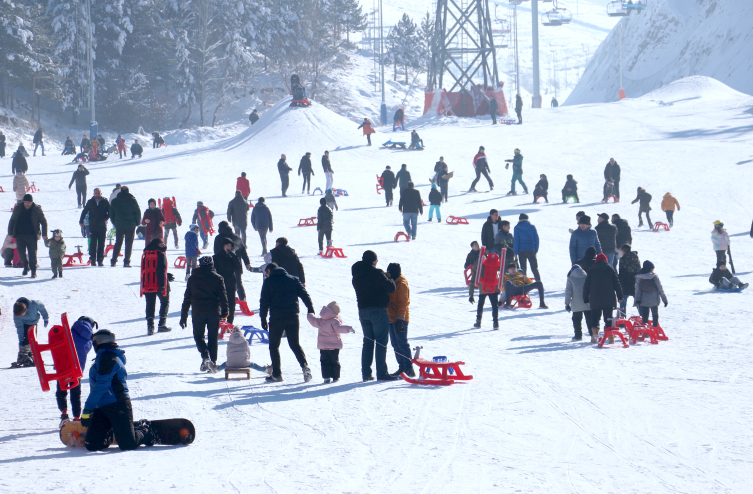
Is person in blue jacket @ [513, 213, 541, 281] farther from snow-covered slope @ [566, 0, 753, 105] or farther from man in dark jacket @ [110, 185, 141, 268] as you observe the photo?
snow-covered slope @ [566, 0, 753, 105]

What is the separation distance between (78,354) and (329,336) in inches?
102

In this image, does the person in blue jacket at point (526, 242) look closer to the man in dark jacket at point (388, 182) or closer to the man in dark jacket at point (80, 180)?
the man in dark jacket at point (388, 182)

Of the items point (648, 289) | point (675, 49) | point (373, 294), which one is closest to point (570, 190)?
point (648, 289)

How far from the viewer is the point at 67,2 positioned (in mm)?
57469

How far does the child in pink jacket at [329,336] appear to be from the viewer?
331 inches

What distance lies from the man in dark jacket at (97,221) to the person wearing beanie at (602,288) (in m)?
9.33

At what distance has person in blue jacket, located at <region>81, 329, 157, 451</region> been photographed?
6156 mm

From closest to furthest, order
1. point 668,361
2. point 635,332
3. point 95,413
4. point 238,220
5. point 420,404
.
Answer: point 95,413 → point 420,404 → point 668,361 → point 635,332 → point 238,220

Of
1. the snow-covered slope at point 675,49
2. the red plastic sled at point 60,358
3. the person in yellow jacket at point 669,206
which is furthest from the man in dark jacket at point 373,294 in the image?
the snow-covered slope at point 675,49

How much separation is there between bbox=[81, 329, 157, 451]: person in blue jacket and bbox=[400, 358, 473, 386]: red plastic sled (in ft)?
11.0

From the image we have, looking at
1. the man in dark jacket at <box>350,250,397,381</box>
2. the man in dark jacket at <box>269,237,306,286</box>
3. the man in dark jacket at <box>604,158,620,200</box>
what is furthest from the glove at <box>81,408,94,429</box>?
the man in dark jacket at <box>604,158,620,200</box>

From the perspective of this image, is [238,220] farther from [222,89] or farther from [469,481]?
[222,89]

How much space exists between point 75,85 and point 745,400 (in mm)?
59293

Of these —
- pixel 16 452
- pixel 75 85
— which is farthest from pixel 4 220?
pixel 75 85
